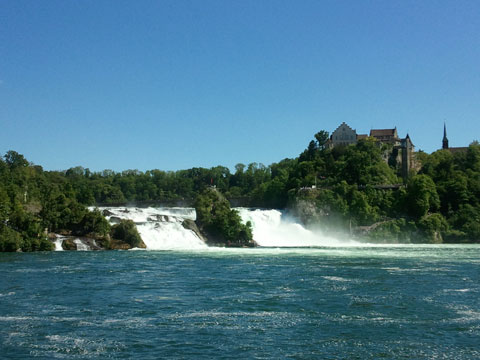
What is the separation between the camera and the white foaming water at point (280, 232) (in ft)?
213

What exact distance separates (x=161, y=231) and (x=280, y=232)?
18581mm

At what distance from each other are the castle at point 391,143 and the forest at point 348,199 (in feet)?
4.41

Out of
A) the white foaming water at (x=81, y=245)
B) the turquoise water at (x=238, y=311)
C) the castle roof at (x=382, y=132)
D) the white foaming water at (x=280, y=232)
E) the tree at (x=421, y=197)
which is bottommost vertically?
the turquoise water at (x=238, y=311)

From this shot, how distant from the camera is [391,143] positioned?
98.1m

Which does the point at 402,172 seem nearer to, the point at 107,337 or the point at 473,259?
the point at 473,259

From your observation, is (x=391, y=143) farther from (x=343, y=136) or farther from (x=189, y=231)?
(x=189, y=231)

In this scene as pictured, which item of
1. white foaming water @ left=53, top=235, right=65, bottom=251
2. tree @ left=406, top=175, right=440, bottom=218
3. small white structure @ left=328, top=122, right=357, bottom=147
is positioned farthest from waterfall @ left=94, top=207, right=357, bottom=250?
small white structure @ left=328, top=122, right=357, bottom=147

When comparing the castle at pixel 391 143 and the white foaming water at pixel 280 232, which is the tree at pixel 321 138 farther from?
the white foaming water at pixel 280 232

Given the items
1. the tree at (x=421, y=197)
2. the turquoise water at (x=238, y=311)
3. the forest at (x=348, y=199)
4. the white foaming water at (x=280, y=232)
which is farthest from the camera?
the tree at (x=421, y=197)

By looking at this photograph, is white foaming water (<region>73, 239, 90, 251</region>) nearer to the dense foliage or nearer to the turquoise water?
the turquoise water

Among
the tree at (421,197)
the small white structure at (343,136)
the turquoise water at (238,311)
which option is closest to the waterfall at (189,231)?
the tree at (421,197)

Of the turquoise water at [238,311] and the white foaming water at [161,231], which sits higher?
the white foaming water at [161,231]

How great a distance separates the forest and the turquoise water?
46.1 ft

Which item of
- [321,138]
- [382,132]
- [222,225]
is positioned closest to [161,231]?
[222,225]
